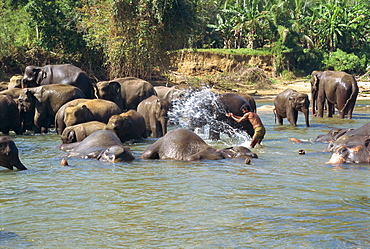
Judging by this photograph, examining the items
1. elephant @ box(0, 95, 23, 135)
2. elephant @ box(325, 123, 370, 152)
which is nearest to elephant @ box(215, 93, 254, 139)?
elephant @ box(325, 123, 370, 152)

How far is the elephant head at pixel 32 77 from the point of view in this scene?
57.5ft

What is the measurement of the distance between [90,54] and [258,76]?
45.8ft

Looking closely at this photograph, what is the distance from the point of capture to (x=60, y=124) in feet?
44.4

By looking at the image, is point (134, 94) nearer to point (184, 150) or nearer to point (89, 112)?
point (89, 112)

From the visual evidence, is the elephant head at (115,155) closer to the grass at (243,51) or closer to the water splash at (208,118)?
the water splash at (208,118)

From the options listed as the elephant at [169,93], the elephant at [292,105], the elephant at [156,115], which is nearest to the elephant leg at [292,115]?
the elephant at [292,105]

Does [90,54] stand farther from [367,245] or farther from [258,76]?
[367,245]

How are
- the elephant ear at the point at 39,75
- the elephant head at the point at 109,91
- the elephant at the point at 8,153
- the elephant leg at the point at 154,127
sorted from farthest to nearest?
the elephant ear at the point at 39,75 → the elephant head at the point at 109,91 → the elephant leg at the point at 154,127 → the elephant at the point at 8,153

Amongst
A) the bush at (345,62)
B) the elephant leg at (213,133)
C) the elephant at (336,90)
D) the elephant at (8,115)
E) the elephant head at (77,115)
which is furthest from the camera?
the bush at (345,62)

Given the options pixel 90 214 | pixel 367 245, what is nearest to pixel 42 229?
pixel 90 214

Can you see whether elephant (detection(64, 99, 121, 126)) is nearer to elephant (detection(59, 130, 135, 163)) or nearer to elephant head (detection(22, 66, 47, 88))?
elephant (detection(59, 130, 135, 163))

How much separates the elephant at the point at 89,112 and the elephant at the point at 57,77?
4.20 m

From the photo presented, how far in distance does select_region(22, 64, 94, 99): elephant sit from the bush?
31.3 metres

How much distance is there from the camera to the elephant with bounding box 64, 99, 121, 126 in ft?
41.5
